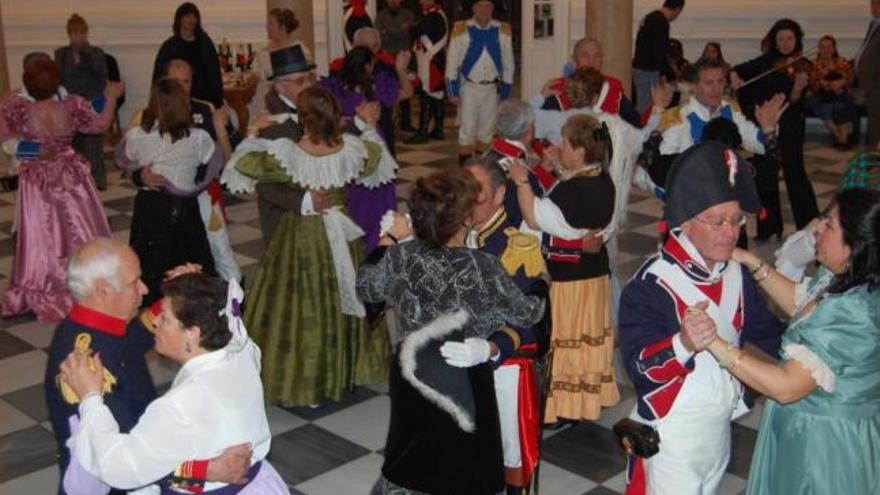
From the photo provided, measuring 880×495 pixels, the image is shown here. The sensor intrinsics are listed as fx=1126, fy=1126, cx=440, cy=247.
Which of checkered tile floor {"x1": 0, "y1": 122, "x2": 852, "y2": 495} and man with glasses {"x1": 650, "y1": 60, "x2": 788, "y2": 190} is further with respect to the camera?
man with glasses {"x1": 650, "y1": 60, "x2": 788, "y2": 190}

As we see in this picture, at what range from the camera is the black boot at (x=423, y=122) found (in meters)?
11.2

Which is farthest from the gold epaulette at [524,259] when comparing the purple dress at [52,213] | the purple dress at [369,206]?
the purple dress at [52,213]

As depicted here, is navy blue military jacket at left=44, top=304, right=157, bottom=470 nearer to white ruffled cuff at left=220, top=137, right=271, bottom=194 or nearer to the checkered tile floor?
the checkered tile floor

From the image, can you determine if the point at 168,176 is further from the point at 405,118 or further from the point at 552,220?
the point at 405,118

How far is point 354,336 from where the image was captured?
5.23m

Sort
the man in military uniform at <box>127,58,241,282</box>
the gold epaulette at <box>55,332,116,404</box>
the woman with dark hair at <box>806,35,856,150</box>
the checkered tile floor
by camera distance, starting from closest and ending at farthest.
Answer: the gold epaulette at <box>55,332,116,404</box>
the checkered tile floor
the man in military uniform at <box>127,58,241,282</box>
the woman with dark hair at <box>806,35,856,150</box>

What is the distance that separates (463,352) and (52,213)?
13.1ft

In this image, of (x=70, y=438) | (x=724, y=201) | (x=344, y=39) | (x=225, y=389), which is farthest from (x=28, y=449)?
(x=344, y=39)

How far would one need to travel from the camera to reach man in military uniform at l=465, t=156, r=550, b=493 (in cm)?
370

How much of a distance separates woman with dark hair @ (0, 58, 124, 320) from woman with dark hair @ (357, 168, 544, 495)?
3.67m

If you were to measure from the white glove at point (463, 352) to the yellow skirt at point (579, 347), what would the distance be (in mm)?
1504

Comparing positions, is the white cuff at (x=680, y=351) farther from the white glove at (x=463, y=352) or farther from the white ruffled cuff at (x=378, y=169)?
the white ruffled cuff at (x=378, y=169)

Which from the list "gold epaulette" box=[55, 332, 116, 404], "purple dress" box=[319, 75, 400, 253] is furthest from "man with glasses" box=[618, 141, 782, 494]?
"purple dress" box=[319, 75, 400, 253]

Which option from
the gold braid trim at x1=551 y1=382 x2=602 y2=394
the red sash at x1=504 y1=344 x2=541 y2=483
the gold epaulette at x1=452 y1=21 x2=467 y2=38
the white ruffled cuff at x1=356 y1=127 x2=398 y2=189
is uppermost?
the gold epaulette at x1=452 y1=21 x2=467 y2=38
